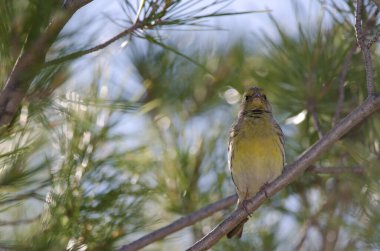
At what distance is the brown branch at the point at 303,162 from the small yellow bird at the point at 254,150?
2.52 ft

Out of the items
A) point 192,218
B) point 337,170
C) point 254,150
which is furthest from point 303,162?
point 254,150

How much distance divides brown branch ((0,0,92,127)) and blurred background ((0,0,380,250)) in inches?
1.1

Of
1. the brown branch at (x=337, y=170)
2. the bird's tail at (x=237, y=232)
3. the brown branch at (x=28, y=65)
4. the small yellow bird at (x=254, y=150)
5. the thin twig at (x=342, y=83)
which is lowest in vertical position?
the bird's tail at (x=237, y=232)

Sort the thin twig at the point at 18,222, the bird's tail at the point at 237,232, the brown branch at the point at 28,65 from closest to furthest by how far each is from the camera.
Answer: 1. the brown branch at the point at 28,65
2. the thin twig at the point at 18,222
3. the bird's tail at the point at 237,232

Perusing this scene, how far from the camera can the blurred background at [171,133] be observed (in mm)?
2277

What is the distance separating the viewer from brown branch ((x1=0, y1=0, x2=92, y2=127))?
6.53ft

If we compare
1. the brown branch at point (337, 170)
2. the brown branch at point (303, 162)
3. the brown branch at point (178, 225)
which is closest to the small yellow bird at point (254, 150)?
the brown branch at point (178, 225)

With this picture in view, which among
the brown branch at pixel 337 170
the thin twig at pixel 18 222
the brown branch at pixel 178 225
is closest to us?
the thin twig at pixel 18 222

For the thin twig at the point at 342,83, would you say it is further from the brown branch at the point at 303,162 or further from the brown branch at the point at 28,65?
the brown branch at the point at 28,65

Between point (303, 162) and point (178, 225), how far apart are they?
570mm

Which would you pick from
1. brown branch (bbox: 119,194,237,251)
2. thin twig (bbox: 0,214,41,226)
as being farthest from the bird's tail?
thin twig (bbox: 0,214,41,226)

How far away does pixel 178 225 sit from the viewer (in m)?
2.80

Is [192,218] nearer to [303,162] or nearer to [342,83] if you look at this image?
[303,162]

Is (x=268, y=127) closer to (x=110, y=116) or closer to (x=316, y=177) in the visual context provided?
(x=316, y=177)
